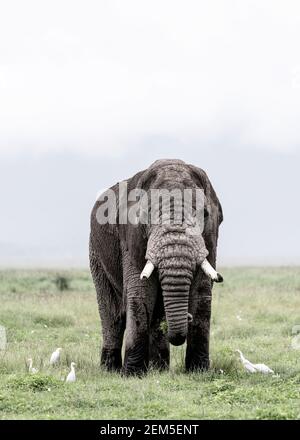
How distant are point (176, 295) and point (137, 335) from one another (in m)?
1.38

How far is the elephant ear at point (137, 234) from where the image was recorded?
42.6 feet

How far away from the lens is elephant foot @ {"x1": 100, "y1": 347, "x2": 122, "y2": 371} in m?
15.3

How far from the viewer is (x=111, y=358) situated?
15359 mm

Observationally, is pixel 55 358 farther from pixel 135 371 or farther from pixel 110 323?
pixel 135 371

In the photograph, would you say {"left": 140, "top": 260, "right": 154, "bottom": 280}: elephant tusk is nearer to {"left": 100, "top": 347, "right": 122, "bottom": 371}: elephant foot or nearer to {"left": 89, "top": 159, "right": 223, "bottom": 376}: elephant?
{"left": 89, "top": 159, "right": 223, "bottom": 376}: elephant

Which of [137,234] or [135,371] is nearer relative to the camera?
[137,234]

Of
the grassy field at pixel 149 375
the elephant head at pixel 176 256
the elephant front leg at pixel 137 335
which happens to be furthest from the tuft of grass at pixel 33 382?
the elephant head at pixel 176 256

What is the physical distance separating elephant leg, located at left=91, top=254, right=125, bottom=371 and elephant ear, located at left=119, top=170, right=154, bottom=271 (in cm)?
197

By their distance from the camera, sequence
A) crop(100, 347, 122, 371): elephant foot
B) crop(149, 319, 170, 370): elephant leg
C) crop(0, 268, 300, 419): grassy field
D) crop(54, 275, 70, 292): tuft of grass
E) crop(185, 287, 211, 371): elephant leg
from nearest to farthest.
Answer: crop(0, 268, 300, 419): grassy field
crop(185, 287, 211, 371): elephant leg
crop(149, 319, 170, 370): elephant leg
crop(100, 347, 122, 371): elephant foot
crop(54, 275, 70, 292): tuft of grass

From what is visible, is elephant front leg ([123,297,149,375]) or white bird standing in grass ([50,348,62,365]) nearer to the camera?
elephant front leg ([123,297,149,375])

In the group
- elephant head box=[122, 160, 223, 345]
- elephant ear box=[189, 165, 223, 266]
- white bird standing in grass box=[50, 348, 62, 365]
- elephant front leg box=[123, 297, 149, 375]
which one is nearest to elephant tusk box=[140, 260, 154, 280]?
elephant head box=[122, 160, 223, 345]

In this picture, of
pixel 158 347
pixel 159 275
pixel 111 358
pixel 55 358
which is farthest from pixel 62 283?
pixel 159 275

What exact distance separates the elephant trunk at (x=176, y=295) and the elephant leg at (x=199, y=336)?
1335 millimetres
